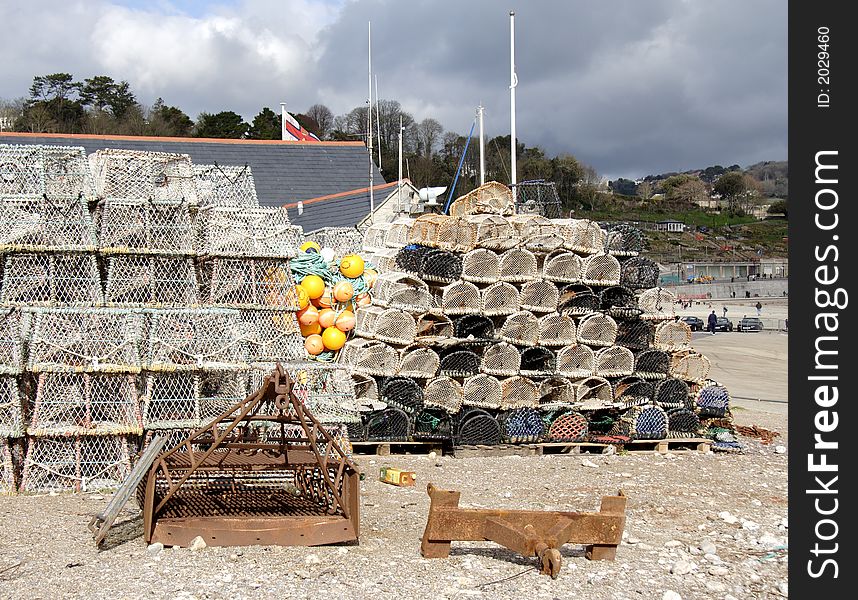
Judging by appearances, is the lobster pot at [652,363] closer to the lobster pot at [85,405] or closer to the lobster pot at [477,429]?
the lobster pot at [477,429]

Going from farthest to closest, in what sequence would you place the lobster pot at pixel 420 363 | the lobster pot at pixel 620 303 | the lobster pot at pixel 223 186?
the lobster pot at pixel 620 303, the lobster pot at pixel 420 363, the lobster pot at pixel 223 186

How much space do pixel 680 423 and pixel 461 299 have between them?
3258 mm

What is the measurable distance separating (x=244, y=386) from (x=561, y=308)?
4.40 meters

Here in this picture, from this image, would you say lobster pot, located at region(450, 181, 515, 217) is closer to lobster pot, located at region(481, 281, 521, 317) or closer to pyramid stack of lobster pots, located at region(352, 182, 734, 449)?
pyramid stack of lobster pots, located at region(352, 182, 734, 449)

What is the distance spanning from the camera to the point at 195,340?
9016 millimetres

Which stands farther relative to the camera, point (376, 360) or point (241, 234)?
point (376, 360)

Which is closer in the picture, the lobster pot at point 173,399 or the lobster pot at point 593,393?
the lobster pot at point 173,399

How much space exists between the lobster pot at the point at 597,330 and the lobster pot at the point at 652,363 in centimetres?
46

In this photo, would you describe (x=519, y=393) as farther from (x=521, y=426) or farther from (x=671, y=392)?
(x=671, y=392)

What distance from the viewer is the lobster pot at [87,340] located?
8438 mm

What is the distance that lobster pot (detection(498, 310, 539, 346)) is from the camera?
1147cm

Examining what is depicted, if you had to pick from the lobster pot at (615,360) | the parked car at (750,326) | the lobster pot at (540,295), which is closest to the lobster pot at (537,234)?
the lobster pot at (540,295)

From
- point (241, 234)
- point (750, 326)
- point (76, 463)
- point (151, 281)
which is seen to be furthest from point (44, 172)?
point (750, 326)
